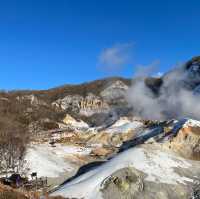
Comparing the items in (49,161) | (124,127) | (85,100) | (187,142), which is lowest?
(49,161)

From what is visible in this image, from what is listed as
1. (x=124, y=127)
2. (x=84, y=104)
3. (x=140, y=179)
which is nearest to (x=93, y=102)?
(x=84, y=104)

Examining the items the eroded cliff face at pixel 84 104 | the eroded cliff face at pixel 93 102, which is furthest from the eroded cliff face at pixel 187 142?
the eroded cliff face at pixel 84 104

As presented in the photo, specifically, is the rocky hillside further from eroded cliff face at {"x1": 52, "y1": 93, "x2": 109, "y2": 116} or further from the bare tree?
the bare tree

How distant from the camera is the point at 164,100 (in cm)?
15588

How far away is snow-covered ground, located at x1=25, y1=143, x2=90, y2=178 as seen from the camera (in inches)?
1984

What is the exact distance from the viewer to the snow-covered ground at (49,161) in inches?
1984

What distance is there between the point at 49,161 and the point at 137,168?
20.9 metres

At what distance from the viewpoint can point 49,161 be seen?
55.6 meters

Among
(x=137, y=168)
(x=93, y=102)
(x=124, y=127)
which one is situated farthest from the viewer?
(x=93, y=102)

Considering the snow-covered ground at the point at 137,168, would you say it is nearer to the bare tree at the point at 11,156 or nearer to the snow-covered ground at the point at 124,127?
the bare tree at the point at 11,156

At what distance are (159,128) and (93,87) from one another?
121 meters

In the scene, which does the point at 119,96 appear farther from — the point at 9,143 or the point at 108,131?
the point at 9,143

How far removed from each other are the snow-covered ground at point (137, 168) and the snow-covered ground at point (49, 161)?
39.6ft

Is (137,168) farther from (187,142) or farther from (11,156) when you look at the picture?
(187,142)
